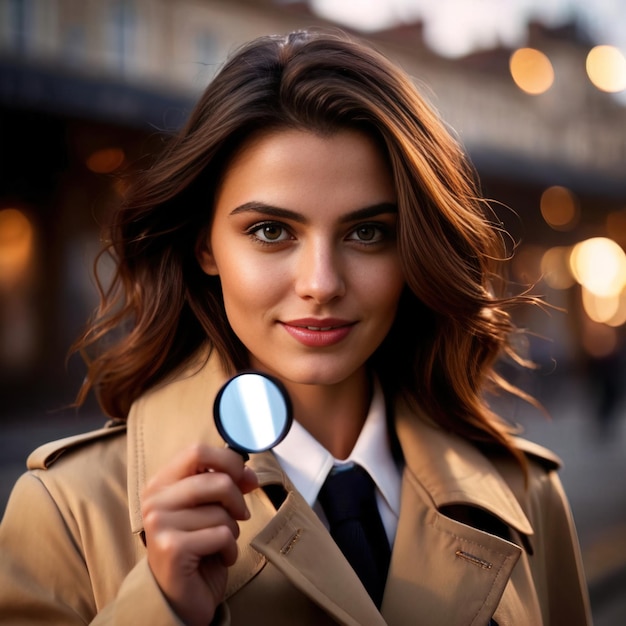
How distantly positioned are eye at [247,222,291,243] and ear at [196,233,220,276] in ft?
0.84

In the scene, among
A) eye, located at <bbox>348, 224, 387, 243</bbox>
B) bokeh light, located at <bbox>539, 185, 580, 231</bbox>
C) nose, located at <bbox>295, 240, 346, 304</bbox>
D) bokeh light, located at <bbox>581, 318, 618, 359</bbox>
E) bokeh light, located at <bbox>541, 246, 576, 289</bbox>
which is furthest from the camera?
bokeh light, located at <bbox>541, 246, 576, 289</bbox>

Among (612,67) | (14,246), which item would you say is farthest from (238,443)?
(612,67)

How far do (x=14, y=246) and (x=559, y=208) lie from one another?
540 inches

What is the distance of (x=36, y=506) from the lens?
1859 millimetres

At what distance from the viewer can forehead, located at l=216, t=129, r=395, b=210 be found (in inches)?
74.1

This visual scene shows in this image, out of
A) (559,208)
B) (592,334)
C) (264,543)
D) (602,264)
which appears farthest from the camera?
(592,334)

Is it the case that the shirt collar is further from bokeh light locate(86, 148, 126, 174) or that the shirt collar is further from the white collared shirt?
bokeh light locate(86, 148, 126, 174)

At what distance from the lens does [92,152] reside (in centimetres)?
1276

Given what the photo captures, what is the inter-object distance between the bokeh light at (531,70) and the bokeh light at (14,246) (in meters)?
21.7

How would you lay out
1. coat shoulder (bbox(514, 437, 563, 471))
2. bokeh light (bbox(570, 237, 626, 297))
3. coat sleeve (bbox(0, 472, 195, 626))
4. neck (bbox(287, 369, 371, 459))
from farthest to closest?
bokeh light (bbox(570, 237, 626, 297))
coat shoulder (bbox(514, 437, 563, 471))
neck (bbox(287, 369, 371, 459))
coat sleeve (bbox(0, 472, 195, 626))

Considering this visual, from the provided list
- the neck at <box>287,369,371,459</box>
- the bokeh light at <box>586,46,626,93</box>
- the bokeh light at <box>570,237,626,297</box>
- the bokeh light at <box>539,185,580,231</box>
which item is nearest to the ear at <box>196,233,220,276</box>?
the neck at <box>287,369,371,459</box>

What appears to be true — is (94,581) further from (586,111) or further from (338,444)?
(586,111)

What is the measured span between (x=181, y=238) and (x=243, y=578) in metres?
0.91

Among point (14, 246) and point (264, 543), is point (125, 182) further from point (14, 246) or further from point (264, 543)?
point (14, 246)
